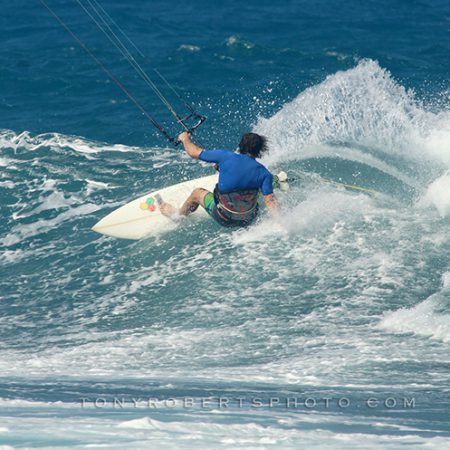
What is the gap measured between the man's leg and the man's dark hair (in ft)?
3.24

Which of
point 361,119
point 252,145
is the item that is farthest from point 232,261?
Answer: point 361,119

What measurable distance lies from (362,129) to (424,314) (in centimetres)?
605

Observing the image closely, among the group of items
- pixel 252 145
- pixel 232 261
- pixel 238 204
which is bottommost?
pixel 232 261

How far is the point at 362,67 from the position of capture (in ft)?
52.3

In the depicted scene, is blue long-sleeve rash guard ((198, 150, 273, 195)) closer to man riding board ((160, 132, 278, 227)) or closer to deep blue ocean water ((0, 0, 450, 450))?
man riding board ((160, 132, 278, 227))

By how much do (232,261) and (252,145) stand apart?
149 cm

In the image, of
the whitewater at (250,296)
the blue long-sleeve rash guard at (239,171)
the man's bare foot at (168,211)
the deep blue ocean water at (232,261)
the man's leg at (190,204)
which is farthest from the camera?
the man's bare foot at (168,211)

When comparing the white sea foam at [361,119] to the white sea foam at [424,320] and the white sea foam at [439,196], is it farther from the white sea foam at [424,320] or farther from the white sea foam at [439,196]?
the white sea foam at [424,320]

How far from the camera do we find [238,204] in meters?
11.9

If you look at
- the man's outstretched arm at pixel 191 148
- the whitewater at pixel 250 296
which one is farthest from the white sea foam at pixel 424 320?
the man's outstretched arm at pixel 191 148

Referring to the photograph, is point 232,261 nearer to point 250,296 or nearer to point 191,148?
point 250,296

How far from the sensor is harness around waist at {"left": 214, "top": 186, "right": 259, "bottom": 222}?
38.6ft

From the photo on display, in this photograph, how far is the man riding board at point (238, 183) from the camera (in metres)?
11.5

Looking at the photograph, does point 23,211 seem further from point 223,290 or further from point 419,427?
point 419,427
